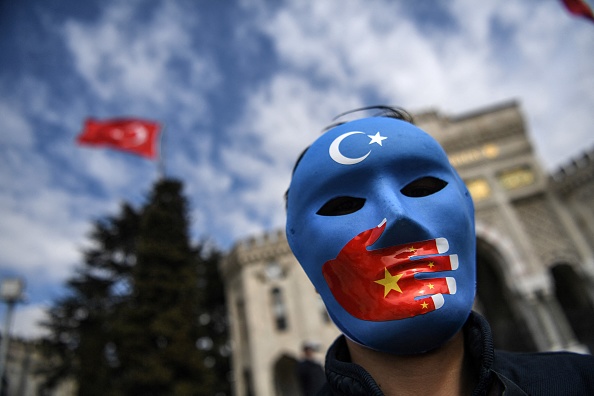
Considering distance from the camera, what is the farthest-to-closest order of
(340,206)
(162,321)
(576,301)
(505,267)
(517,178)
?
(576,301) < (517,178) < (505,267) < (162,321) < (340,206)

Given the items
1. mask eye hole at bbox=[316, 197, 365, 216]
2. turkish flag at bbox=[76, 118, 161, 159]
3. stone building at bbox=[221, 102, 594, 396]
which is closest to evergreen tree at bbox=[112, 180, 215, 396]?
turkish flag at bbox=[76, 118, 161, 159]

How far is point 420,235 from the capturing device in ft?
3.97

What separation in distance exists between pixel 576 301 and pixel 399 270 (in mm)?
19003

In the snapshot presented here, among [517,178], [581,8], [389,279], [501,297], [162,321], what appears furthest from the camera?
[501,297]

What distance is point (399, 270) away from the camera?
46.6 inches

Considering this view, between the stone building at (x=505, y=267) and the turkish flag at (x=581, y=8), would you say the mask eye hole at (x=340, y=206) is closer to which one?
the turkish flag at (x=581, y=8)

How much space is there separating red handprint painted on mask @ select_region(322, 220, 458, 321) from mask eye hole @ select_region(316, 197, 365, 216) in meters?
0.19

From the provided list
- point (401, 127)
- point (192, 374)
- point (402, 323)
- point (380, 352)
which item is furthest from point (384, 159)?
point (192, 374)

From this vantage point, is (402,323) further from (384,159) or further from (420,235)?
(384,159)

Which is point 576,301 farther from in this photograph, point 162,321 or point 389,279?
point 389,279

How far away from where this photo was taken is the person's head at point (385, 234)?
1.13 m

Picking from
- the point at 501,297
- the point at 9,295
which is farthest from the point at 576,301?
the point at 9,295

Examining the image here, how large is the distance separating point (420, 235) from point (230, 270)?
67.5ft

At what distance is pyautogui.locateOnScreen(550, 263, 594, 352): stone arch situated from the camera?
13500 millimetres
